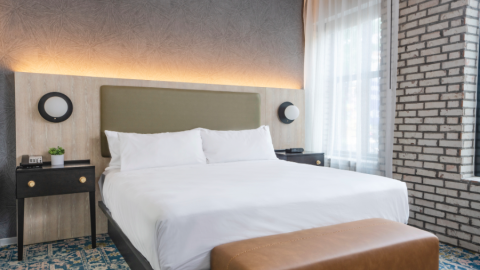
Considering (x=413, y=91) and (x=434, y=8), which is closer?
(x=434, y=8)

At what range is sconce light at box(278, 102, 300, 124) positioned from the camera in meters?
4.01

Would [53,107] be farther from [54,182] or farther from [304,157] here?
[304,157]

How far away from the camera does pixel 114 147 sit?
303cm

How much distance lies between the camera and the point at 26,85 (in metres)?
2.88

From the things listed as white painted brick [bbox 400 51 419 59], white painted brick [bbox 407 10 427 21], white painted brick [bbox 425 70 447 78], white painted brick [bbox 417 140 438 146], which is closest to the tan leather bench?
white painted brick [bbox 417 140 438 146]

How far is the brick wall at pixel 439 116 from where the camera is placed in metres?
2.72

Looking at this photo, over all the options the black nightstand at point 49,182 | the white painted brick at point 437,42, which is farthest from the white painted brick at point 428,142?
the black nightstand at point 49,182

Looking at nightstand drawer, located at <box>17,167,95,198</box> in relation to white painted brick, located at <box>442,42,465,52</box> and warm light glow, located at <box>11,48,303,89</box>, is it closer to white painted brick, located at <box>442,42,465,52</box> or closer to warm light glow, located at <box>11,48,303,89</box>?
warm light glow, located at <box>11,48,303,89</box>

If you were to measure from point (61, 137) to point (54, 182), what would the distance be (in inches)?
20.7

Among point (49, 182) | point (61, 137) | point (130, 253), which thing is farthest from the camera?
point (61, 137)

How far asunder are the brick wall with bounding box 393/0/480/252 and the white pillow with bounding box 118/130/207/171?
74.9 inches

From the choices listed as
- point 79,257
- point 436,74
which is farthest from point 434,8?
point 79,257

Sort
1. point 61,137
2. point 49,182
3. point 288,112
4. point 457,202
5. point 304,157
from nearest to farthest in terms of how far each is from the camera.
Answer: point 49,182 < point 457,202 < point 61,137 < point 304,157 < point 288,112

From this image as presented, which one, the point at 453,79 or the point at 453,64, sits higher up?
the point at 453,64
